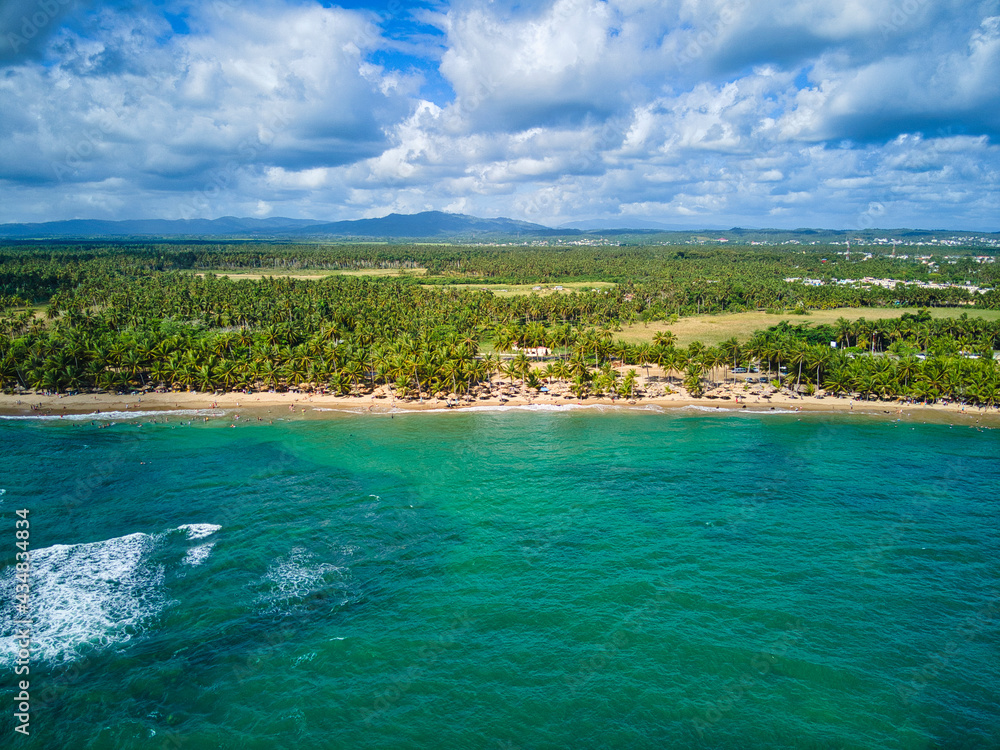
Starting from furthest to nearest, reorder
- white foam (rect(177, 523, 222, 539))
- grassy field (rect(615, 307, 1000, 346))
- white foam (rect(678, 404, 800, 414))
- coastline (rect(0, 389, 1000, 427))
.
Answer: grassy field (rect(615, 307, 1000, 346)), white foam (rect(678, 404, 800, 414)), coastline (rect(0, 389, 1000, 427)), white foam (rect(177, 523, 222, 539))

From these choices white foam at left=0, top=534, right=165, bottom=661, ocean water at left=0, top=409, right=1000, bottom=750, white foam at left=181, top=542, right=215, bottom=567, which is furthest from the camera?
white foam at left=181, top=542, right=215, bottom=567

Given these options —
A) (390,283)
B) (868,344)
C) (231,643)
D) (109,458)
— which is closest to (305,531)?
(231,643)

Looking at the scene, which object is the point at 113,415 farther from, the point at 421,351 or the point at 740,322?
the point at 740,322

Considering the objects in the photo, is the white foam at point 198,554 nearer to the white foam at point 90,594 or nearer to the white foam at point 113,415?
the white foam at point 90,594

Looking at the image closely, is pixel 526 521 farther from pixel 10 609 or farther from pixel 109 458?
pixel 109 458

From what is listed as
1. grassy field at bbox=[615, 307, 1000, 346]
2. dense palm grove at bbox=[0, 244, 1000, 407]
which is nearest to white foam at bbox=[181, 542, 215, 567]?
dense palm grove at bbox=[0, 244, 1000, 407]

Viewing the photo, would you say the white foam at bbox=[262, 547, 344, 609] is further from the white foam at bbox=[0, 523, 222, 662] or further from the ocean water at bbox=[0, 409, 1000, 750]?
the white foam at bbox=[0, 523, 222, 662]
